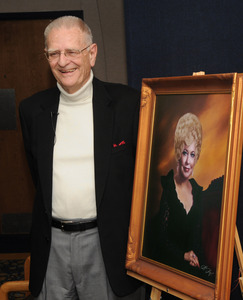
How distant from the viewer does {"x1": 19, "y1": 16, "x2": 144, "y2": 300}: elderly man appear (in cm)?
169

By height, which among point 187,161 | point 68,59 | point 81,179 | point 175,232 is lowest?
point 175,232

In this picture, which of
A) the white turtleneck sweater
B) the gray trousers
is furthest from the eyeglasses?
the gray trousers

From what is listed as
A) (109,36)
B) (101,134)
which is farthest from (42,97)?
(109,36)

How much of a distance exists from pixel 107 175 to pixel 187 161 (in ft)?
1.12

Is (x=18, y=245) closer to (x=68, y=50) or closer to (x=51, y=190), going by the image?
(x=51, y=190)

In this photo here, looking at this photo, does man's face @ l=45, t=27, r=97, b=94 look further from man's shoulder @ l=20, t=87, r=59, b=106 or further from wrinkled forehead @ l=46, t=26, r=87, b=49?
man's shoulder @ l=20, t=87, r=59, b=106

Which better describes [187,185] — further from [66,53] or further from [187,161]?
[66,53]

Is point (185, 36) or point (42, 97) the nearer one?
point (42, 97)

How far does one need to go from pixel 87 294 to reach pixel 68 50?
978 millimetres

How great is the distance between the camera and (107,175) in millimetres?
1688

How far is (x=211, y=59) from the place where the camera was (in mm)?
2078

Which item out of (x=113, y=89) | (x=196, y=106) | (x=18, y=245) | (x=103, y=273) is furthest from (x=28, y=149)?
(x=18, y=245)

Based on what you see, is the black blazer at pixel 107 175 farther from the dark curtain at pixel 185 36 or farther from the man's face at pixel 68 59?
the dark curtain at pixel 185 36

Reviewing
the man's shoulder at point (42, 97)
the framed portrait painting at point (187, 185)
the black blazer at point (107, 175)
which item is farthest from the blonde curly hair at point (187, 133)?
the man's shoulder at point (42, 97)
